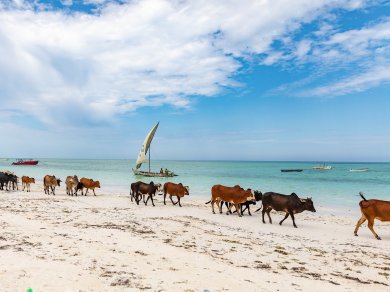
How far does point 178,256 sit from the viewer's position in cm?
725

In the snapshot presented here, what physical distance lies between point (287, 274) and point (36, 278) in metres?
4.40

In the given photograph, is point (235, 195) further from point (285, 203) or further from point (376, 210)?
point (376, 210)

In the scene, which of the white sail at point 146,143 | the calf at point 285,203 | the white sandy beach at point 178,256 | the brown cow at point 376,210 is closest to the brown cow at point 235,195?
the calf at point 285,203

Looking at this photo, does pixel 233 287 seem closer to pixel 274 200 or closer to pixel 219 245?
Answer: pixel 219 245

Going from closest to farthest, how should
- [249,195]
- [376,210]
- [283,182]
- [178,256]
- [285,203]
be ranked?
1. [178,256]
2. [376,210]
3. [285,203]
4. [249,195]
5. [283,182]

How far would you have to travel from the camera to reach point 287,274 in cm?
638

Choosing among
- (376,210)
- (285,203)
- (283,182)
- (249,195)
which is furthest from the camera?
(283,182)

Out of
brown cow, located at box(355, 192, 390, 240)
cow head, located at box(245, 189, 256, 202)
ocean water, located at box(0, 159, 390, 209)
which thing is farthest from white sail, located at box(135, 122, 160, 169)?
brown cow, located at box(355, 192, 390, 240)

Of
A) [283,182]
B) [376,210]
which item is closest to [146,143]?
[283,182]

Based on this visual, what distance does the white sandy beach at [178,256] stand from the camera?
5566mm

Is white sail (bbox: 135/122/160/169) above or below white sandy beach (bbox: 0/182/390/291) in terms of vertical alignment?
above

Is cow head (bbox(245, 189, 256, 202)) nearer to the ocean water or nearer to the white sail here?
the ocean water

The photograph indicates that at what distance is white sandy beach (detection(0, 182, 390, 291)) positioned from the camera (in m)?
5.57

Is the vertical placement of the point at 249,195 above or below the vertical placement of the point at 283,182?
above
